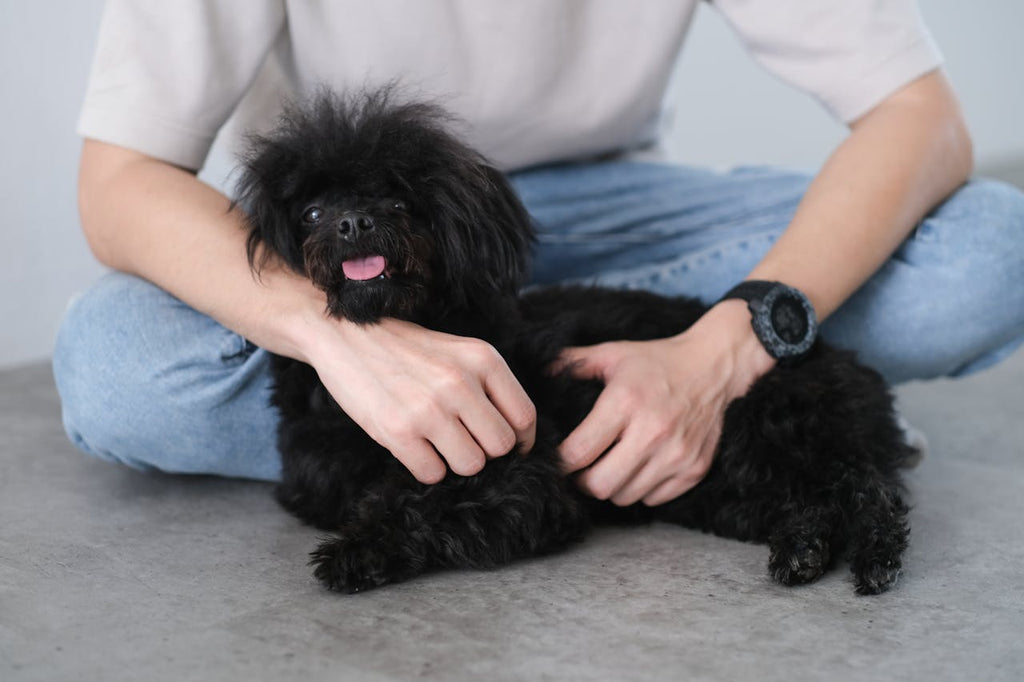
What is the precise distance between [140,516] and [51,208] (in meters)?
1.95

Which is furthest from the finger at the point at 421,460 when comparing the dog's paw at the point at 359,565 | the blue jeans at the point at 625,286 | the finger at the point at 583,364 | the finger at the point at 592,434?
the blue jeans at the point at 625,286

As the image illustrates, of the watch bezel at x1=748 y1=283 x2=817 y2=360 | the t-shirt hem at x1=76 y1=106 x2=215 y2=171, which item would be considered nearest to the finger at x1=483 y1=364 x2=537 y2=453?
the watch bezel at x1=748 y1=283 x2=817 y2=360

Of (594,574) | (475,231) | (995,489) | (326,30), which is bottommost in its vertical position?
(995,489)

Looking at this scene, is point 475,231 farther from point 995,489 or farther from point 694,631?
point 995,489

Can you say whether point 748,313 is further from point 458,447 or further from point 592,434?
point 458,447

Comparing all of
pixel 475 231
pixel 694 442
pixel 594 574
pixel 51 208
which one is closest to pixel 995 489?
pixel 694 442

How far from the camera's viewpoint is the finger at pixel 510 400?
5.35 feet

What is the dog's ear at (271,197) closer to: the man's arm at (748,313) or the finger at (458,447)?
the finger at (458,447)

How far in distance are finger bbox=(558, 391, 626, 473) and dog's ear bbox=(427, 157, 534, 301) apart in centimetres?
25

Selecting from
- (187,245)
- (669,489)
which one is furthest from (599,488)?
(187,245)

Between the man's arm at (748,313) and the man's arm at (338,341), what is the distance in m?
0.18

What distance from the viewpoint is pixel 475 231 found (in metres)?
1.70

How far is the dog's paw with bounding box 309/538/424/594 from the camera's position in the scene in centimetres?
156

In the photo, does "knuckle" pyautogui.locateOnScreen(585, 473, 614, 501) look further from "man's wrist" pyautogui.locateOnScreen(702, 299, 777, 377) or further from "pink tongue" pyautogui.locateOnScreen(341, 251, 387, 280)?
"pink tongue" pyautogui.locateOnScreen(341, 251, 387, 280)
